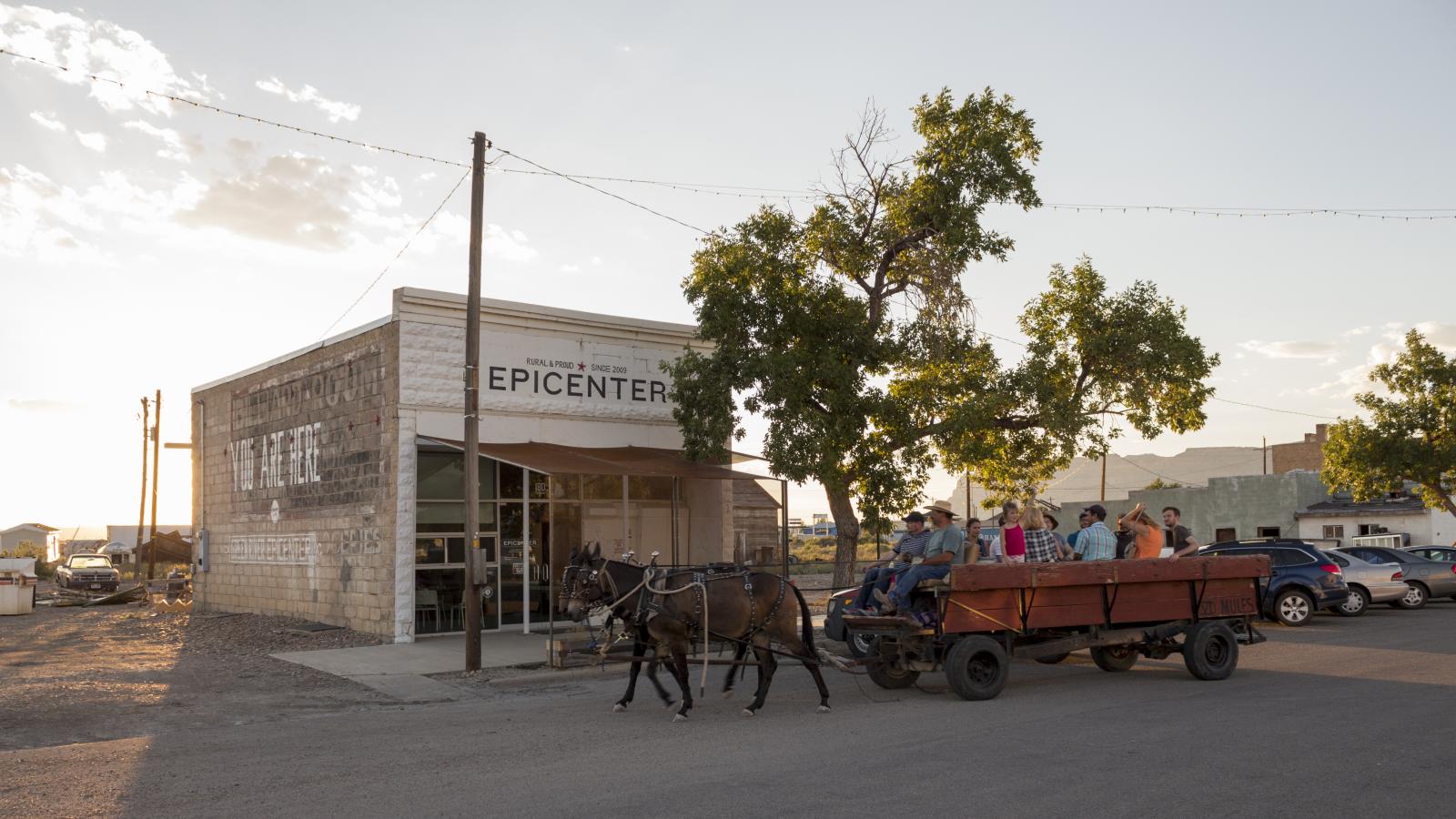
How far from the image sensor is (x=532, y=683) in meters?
14.5

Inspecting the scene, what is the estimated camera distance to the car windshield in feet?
140

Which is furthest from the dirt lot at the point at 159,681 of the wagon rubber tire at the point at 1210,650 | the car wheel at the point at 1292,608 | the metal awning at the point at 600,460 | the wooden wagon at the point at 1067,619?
the car wheel at the point at 1292,608

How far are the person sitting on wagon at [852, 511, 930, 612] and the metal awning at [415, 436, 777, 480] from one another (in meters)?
6.59

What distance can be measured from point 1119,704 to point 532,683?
7.35m

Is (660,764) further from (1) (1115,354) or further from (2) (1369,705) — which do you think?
(1) (1115,354)

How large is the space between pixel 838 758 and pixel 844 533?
12.4 metres

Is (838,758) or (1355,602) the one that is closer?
(838,758)

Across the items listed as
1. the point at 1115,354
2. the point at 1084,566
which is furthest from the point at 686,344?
the point at 1084,566

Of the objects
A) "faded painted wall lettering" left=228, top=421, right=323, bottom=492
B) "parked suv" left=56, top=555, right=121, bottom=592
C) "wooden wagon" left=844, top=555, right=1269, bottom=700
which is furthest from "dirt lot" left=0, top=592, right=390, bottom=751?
"parked suv" left=56, top=555, right=121, bottom=592

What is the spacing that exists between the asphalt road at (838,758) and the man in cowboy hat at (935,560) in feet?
3.41

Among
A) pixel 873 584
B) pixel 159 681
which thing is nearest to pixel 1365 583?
pixel 873 584

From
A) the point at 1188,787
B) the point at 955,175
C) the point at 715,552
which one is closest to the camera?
the point at 1188,787

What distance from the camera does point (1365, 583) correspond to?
882 inches

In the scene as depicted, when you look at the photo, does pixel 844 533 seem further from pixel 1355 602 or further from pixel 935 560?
pixel 1355 602
